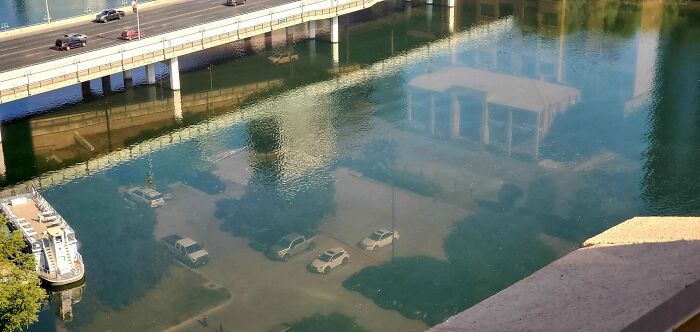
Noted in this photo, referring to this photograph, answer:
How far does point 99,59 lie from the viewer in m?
75.5

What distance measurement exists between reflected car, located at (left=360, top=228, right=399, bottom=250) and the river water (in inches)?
25.3

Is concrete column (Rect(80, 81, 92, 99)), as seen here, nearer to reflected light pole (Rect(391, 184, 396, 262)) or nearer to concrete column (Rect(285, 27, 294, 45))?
concrete column (Rect(285, 27, 294, 45))

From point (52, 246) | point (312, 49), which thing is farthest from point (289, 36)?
point (52, 246)

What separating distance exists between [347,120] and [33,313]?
38227mm

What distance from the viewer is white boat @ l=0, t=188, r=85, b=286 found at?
51062 millimetres

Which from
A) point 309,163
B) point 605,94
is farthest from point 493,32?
point 309,163

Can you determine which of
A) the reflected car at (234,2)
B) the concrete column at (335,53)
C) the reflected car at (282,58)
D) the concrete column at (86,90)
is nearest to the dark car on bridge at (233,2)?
the reflected car at (234,2)

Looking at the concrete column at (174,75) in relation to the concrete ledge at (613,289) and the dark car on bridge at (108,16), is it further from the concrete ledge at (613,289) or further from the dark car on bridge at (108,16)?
the concrete ledge at (613,289)

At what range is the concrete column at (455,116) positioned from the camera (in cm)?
7390

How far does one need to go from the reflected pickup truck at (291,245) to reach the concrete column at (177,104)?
25.6m

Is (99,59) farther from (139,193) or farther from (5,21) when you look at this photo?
(5,21)

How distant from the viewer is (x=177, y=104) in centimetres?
8219

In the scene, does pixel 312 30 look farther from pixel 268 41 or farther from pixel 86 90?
pixel 86 90

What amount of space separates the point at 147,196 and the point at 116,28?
2998cm
